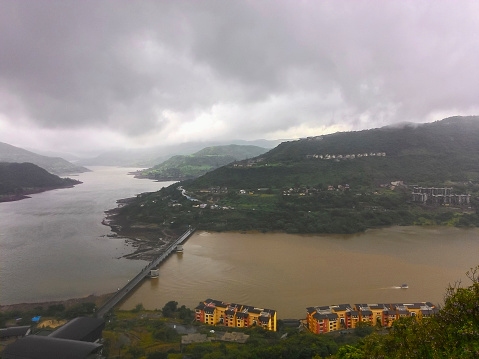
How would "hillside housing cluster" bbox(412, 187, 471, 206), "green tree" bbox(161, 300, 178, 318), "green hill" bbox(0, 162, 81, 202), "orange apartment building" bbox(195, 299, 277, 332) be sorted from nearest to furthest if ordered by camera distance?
"orange apartment building" bbox(195, 299, 277, 332) → "green tree" bbox(161, 300, 178, 318) → "hillside housing cluster" bbox(412, 187, 471, 206) → "green hill" bbox(0, 162, 81, 202)

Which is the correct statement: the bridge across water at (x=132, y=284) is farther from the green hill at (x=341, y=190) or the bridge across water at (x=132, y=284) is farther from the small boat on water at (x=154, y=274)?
the green hill at (x=341, y=190)

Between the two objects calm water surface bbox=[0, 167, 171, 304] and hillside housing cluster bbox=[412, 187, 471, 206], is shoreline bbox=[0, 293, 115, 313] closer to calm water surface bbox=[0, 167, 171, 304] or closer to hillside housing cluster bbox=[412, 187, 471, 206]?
calm water surface bbox=[0, 167, 171, 304]

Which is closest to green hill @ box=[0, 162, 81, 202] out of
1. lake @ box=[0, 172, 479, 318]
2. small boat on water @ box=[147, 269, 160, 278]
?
lake @ box=[0, 172, 479, 318]

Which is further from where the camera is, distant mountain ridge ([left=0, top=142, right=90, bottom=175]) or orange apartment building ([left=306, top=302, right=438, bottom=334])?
distant mountain ridge ([left=0, top=142, right=90, bottom=175])

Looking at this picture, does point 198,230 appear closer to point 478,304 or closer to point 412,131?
point 478,304

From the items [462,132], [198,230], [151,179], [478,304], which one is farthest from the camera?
[151,179]

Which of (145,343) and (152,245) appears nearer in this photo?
(145,343)

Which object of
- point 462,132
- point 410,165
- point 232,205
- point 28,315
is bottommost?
point 28,315

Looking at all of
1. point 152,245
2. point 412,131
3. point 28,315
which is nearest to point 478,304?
point 28,315
